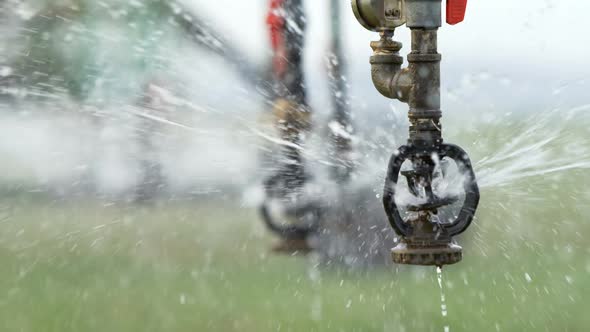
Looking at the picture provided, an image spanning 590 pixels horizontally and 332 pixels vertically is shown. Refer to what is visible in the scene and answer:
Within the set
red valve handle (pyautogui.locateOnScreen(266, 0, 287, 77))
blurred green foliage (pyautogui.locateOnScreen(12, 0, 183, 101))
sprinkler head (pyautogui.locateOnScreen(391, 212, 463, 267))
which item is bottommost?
sprinkler head (pyautogui.locateOnScreen(391, 212, 463, 267))

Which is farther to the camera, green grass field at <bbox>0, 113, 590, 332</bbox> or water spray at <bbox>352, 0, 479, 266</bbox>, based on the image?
green grass field at <bbox>0, 113, 590, 332</bbox>

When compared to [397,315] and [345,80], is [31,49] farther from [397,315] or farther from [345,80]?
[397,315]

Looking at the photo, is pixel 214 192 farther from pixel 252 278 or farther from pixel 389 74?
pixel 389 74

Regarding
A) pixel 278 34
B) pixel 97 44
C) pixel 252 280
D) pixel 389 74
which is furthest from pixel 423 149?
pixel 97 44

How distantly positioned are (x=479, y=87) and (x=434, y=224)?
13.2 feet

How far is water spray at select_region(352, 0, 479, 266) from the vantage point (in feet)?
10.5

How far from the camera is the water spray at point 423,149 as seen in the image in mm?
3188

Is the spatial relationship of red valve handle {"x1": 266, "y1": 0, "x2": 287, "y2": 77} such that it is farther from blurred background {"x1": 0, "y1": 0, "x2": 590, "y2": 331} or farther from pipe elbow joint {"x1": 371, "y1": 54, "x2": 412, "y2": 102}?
pipe elbow joint {"x1": 371, "y1": 54, "x2": 412, "y2": 102}

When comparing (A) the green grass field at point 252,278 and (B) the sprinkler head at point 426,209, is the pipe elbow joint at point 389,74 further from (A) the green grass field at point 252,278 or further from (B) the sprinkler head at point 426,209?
(A) the green grass field at point 252,278

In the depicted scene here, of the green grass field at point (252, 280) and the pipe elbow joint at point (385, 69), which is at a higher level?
the pipe elbow joint at point (385, 69)

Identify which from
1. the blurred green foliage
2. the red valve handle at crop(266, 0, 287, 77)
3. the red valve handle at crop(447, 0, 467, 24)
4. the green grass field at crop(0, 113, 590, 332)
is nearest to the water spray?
the red valve handle at crop(447, 0, 467, 24)

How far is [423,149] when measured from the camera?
320 centimetres

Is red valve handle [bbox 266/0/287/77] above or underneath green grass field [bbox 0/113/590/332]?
above

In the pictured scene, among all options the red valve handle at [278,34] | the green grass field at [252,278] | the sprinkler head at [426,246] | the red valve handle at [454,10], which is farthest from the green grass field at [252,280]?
the red valve handle at [454,10]
